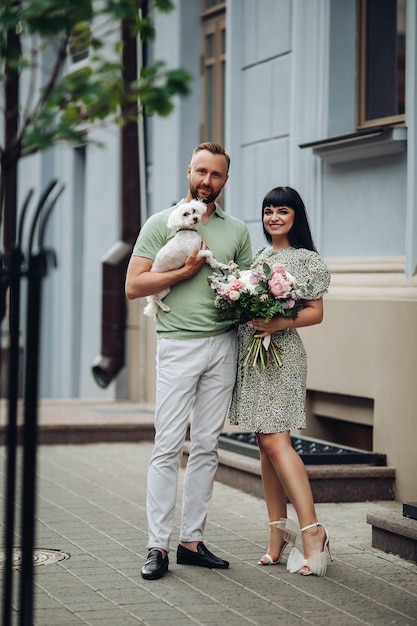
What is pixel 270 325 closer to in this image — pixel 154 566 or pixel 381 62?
pixel 154 566

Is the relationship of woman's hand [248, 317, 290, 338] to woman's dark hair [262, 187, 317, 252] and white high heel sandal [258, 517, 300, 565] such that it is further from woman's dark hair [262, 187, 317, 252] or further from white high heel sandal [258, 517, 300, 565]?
white high heel sandal [258, 517, 300, 565]

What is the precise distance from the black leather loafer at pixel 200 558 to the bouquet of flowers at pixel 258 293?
38.2 inches

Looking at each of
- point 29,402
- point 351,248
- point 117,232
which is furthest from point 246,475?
point 117,232

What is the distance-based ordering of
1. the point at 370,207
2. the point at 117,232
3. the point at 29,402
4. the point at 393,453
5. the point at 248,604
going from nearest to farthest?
1. the point at 29,402
2. the point at 248,604
3. the point at 393,453
4. the point at 370,207
5. the point at 117,232

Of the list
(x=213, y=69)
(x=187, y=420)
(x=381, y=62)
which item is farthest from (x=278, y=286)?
(x=213, y=69)

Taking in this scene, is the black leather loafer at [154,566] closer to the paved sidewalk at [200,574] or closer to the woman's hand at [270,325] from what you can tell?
the paved sidewalk at [200,574]

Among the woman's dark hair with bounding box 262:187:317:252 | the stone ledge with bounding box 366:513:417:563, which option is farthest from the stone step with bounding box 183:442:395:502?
the woman's dark hair with bounding box 262:187:317:252

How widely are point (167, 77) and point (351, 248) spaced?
3157 millimetres

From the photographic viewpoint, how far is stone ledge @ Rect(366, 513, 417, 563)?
5.92m

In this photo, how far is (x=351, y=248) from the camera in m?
8.78

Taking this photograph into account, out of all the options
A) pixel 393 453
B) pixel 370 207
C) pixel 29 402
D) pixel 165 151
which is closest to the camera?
pixel 29 402

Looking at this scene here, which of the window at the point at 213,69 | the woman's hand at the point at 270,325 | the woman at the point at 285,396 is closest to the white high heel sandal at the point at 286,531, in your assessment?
the woman at the point at 285,396

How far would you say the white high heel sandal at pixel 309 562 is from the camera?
18.5ft

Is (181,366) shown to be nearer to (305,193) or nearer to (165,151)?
(305,193)
